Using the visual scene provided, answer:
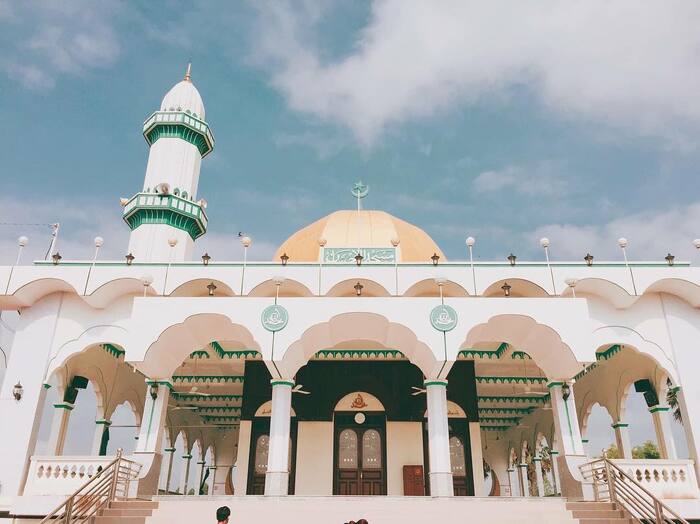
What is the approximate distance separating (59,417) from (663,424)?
16.1 metres

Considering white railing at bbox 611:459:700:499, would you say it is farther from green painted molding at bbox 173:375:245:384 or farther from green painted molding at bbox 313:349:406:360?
green painted molding at bbox 173:375:245:384

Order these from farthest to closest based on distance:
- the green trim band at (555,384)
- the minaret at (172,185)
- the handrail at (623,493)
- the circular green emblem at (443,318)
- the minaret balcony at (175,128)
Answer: the minaret balcony at (175,128) < the minaret at (172,185) < the green trim band at (555,384) < the circular green emblem at (443,318) < the handrail at (623,493)

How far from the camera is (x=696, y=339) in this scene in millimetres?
12945

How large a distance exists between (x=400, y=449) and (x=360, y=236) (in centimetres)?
676

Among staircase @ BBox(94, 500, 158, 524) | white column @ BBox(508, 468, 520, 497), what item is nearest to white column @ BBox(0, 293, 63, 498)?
staircase @ BBox(94, 500, 158, 524)

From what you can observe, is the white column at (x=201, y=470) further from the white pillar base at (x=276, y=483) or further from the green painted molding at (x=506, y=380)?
the white pillar base at (x=276, y=483)

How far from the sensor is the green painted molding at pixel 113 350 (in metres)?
15.0

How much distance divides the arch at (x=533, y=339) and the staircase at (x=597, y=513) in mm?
2795

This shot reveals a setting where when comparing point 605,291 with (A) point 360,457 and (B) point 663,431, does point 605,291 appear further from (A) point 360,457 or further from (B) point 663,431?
(A) point 360,457

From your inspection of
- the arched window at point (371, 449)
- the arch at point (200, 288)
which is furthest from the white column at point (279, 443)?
the arched window at point (371, 449)

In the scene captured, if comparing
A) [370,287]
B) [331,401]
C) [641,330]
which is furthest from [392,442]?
[641,330]

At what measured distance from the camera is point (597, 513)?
31.2 feet

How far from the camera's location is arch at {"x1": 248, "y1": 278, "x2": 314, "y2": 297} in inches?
530

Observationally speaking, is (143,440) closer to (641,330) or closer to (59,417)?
(59,417)
